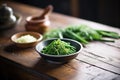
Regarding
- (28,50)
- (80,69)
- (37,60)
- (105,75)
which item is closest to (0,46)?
(28,50)

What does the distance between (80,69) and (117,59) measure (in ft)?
0.85

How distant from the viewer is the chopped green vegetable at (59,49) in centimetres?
153

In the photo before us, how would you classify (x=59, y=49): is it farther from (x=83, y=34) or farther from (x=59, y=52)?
(x=83, y=34)

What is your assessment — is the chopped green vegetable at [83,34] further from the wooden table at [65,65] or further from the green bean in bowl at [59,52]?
the green bean in bowl at [59,52]

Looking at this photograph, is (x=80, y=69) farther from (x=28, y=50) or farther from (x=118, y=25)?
(x=118, y=25)

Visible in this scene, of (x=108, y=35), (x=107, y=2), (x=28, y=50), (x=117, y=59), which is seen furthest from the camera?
(x=107, y=2)

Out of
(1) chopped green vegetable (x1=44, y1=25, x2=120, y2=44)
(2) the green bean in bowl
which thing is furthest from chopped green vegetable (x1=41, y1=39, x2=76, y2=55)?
(1) chopped green vegetable (x1=44, y1=25, x2=120, y2=44)

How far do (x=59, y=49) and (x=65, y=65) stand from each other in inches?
4.1

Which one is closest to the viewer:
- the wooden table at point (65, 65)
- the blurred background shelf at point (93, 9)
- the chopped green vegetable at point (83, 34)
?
the wooden table at point (65, 65)

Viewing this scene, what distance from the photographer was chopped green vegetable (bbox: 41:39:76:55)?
1.53 meters

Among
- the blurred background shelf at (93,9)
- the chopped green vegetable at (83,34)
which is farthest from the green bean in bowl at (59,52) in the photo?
the blurred background shelf at (93,9)

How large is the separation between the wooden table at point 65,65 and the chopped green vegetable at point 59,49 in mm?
74

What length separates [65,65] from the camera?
5.09 ft

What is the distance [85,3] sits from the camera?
135 inches
